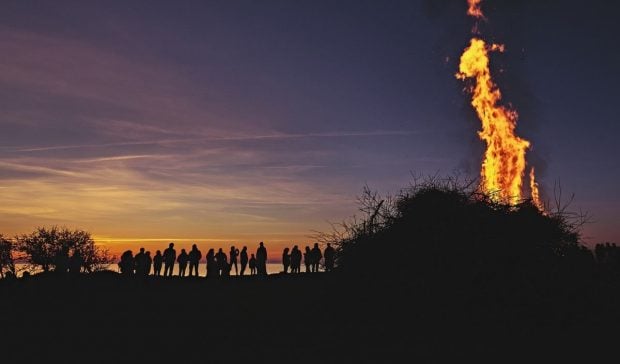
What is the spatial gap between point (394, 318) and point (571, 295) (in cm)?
482

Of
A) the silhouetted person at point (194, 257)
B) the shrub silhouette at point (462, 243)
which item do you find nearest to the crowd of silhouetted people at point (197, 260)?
the silhouetted person at point (194, 257)

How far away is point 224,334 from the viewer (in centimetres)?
1494

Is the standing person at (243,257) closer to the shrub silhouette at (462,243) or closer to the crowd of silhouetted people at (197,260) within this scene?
the crowd of silhouetted people at (197,260)

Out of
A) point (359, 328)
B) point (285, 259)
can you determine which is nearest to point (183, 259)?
point (285, 259)

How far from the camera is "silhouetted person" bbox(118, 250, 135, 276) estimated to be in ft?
98.5

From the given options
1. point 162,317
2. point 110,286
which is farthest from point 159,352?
point 110,286

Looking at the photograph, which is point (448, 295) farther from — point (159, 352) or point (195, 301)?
point (195, 301)

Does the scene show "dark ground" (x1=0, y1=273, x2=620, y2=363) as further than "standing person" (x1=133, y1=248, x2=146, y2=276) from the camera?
No

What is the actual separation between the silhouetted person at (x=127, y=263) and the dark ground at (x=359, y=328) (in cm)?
1030

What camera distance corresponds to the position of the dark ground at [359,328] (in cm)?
1257

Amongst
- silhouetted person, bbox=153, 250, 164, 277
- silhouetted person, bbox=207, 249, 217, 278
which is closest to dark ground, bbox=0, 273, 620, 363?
silhouetted person, bbox=207, 249, 217, 278

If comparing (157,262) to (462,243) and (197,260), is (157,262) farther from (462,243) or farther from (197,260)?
(462,243)

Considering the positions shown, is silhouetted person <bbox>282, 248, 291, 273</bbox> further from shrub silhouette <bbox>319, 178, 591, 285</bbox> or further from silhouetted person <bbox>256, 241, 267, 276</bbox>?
shrub silhouette <bbox>319, 178, 591, 285</bbox>

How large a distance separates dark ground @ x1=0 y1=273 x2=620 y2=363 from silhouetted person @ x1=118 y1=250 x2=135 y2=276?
10.3 meters
